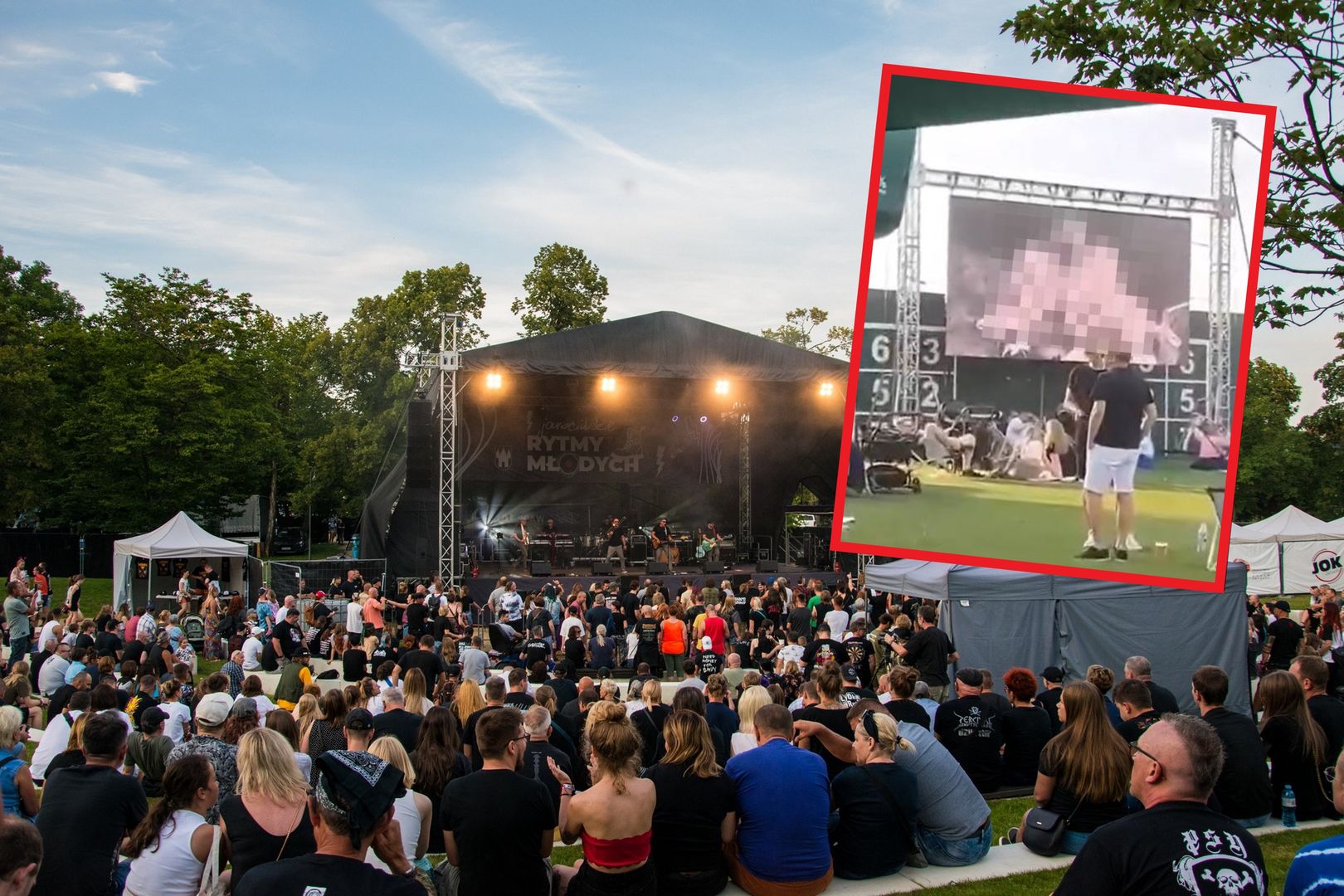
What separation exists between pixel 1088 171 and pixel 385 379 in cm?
3692

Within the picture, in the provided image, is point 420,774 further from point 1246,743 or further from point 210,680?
point 1246,743

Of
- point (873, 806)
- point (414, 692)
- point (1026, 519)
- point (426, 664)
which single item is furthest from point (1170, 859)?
point (426, 664)

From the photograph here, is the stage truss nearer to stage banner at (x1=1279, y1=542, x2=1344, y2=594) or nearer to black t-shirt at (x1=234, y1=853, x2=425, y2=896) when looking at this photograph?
black t-shirt at (x1=234, y1=853, x2=425, y2=896)

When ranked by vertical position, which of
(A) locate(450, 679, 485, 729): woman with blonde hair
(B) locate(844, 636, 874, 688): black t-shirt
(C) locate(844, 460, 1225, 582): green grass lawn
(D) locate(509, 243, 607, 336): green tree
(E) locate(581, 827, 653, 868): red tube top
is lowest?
(B) locate(844, 636, 874, 688): black t-shirt

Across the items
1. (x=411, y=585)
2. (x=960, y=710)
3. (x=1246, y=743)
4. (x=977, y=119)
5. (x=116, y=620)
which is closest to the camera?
(x=977, y=119)

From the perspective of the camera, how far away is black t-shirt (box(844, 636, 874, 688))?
9.84m

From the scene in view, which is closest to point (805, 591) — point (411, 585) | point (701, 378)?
point (701, 378)

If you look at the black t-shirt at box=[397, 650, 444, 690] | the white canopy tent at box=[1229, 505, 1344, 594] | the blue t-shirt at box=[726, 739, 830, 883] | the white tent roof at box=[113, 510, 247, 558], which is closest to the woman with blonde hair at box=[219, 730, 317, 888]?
the blue t-shirt at box=[726, 739, 830, 883]

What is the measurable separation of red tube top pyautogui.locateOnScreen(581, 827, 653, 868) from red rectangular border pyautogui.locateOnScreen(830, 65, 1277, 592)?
129 centimetres

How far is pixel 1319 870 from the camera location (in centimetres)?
199

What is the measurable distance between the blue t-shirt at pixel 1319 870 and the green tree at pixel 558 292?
118 feet

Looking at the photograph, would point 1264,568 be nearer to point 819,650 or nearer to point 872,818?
point 819,650

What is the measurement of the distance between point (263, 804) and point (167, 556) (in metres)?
15.5

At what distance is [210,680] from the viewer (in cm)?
597
